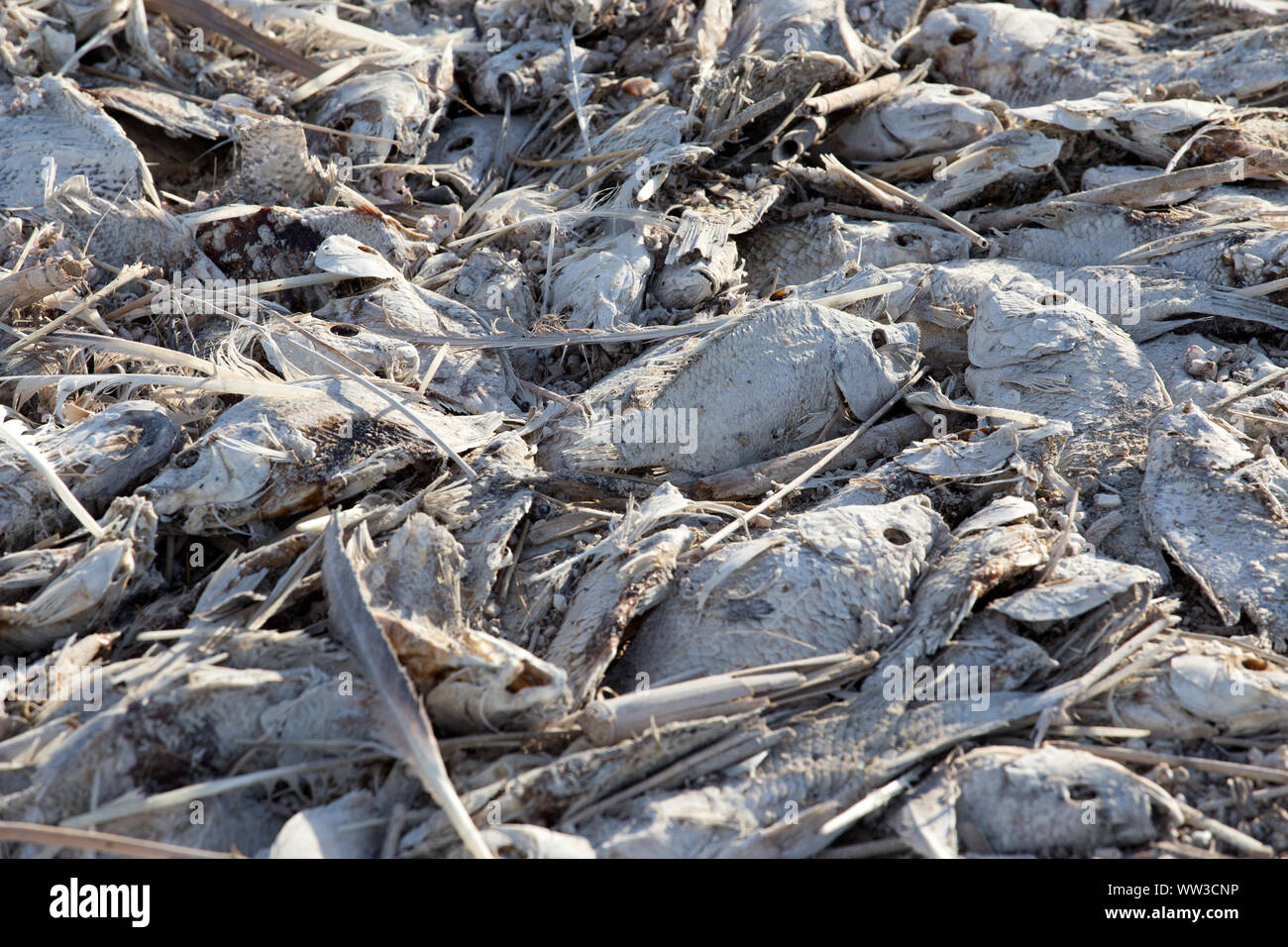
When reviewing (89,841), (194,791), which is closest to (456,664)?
(194,791)

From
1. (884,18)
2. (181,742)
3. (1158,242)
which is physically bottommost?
(181,742)

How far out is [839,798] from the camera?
2.18 metres

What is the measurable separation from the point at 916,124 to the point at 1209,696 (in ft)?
9.33

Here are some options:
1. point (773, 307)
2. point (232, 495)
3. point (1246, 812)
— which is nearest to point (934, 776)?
point (1246, 812)

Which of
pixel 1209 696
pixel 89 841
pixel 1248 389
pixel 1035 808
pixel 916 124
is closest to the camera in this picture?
pixel 89 841

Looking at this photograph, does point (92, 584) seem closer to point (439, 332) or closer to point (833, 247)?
point (439, 332)

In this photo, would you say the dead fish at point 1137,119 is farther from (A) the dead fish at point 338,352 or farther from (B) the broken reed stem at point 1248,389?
(A) the dead fish at point 338,352

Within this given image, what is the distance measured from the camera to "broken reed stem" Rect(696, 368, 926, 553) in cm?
271

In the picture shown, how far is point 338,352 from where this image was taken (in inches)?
125

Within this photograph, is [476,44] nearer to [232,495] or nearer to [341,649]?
[232,495]

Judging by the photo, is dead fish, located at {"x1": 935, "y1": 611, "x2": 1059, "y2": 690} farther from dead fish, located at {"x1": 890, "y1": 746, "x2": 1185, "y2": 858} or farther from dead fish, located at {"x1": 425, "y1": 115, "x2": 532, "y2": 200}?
dead fish, located at {"x1": 425, "y1": 115, "x2": 532, "y2": 200}

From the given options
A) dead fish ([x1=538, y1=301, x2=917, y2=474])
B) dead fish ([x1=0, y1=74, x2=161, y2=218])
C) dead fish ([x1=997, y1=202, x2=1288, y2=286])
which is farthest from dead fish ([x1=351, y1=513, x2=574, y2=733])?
dead fish ([x1=997, y1=202, x2=1288, y2=286])

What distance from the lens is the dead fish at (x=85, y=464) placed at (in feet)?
8.41

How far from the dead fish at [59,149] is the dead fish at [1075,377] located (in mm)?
3267
